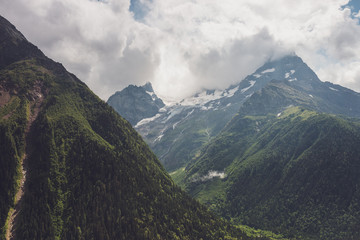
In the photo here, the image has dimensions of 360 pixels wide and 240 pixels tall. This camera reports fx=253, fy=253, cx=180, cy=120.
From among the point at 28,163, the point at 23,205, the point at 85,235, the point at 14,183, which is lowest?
the point at 85,235

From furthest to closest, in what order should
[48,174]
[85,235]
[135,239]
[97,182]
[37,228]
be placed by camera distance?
[97,182]
[48,174]
[135,239]
[85,235]
[37,228]

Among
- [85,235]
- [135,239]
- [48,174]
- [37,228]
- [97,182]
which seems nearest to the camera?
[37,228]

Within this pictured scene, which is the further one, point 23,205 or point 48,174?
point 48,174

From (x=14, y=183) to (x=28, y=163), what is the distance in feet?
77.5

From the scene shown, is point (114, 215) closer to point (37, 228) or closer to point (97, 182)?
point (97, 182)

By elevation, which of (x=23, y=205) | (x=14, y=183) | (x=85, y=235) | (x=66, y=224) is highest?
(x=14, y=183)

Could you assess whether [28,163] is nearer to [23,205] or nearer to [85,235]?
[23,205]

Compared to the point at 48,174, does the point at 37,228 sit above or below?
below

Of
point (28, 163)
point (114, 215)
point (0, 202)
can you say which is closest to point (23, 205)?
point (0, 202)

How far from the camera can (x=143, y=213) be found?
628ft

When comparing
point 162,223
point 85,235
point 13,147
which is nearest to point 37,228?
point 85,235

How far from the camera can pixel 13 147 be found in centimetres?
18300

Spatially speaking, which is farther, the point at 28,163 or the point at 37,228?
the point at 28,163

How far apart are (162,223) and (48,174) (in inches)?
3571
